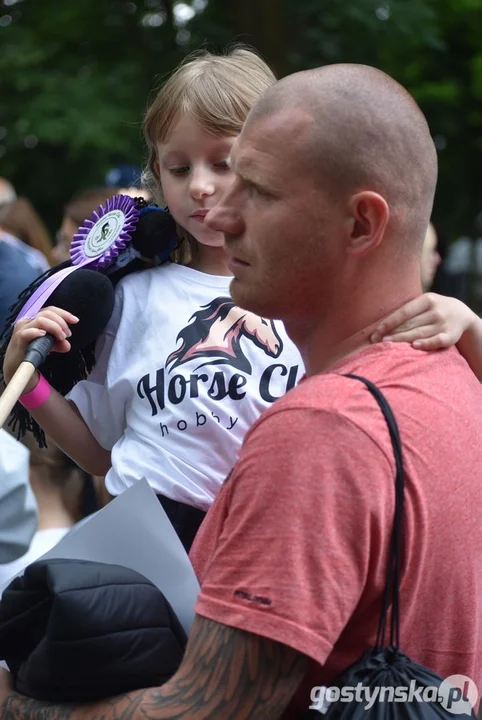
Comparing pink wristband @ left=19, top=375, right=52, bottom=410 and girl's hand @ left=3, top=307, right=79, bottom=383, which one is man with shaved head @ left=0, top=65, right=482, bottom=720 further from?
pink wristband @ left=19, top=375, right=52, bottom=410

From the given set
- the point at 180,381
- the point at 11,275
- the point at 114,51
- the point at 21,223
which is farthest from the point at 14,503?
the point at 114,51

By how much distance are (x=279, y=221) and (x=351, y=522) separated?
0.50 m

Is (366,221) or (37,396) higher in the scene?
(366,221)

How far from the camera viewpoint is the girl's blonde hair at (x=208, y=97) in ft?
8.04

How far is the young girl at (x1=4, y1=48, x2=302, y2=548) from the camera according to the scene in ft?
7.70

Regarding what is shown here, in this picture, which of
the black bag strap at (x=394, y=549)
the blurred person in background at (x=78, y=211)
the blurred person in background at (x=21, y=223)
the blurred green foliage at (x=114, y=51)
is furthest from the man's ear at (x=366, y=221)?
the blurred green foliage at (x=114, y=51)

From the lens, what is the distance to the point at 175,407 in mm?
2369

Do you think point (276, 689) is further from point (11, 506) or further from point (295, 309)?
point (11, 506)

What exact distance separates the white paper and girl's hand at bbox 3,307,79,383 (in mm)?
502

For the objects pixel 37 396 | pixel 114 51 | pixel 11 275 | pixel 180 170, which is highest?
pixel 180 170

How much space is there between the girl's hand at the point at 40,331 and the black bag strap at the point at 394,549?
845 millimetres

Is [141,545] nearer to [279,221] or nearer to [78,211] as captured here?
[279,221]

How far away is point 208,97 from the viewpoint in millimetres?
2459

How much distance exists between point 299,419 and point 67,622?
1.56 feet
